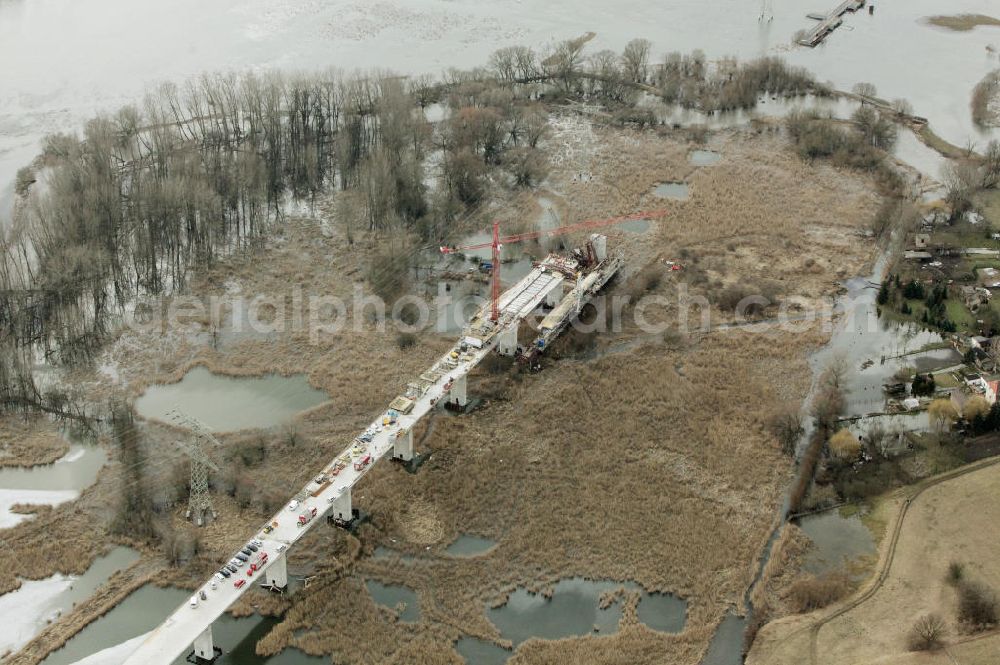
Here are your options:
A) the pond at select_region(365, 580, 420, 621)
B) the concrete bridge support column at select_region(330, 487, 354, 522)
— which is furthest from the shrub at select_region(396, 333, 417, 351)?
the pond at select_region(365, 580, 420, 621)

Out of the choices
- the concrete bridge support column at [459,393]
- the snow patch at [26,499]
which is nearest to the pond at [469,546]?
the concrete bridge support column at [459,393]

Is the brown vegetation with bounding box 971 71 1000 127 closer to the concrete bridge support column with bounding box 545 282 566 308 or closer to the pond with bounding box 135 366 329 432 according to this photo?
the concrete bridge support column with bounding box 545 282 566 308

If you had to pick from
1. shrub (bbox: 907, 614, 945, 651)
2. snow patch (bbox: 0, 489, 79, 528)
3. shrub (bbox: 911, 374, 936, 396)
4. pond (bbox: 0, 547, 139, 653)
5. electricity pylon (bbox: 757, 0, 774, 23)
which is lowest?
shrub (bbox: 907, 614, 945, 651)

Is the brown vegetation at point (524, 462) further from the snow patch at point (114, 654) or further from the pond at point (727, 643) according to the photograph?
the snow patch at point (114, 654)

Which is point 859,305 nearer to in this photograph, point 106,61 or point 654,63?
point 654,63

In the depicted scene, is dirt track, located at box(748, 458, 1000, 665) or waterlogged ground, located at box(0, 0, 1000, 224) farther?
waterlogged ground, located at box(0, 0, 1000, 224)

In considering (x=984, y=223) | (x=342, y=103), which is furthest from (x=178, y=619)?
(x=984, y=223)

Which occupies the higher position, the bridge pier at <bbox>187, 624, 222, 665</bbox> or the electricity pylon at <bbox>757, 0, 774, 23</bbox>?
the electricity pylon at <bbox>757, 0, 774, 23</bbox>
